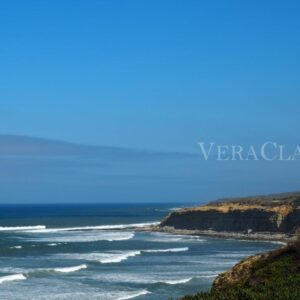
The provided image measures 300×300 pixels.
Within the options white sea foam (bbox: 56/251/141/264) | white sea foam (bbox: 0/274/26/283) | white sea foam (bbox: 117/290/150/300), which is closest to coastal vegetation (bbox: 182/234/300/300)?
white sea foam (bbox: 117/290/150/300)

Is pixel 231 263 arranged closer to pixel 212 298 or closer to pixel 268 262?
pixel 268 262

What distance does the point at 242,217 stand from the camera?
7812 centimetres

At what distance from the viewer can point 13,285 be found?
35.5m

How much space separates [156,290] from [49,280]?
6.87m

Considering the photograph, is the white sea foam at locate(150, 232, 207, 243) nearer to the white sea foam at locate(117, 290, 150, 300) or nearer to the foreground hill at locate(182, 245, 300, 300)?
the white sea foam at locate(117, 290, 150, 300)

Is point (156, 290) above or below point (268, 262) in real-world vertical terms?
below

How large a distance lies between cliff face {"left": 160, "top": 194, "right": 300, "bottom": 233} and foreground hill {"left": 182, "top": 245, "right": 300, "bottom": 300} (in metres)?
51.0

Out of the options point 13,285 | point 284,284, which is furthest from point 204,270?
point 284,284

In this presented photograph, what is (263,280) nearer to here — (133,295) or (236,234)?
(133,295)

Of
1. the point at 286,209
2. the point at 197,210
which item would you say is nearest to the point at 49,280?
the point at 286,209


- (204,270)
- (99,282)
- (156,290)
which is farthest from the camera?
(204,270)

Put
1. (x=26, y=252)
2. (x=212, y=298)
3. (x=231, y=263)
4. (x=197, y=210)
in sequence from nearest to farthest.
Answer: (x=212, y=298), (x=231, y=263), (x=26, y=252), (x=197, y=210)

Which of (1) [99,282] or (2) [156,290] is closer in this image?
(2) [156,290]

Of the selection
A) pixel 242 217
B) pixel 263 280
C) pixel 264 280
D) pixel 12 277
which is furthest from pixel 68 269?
pixel 242 217
